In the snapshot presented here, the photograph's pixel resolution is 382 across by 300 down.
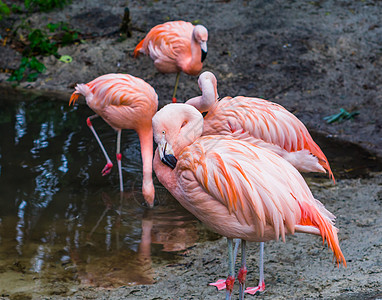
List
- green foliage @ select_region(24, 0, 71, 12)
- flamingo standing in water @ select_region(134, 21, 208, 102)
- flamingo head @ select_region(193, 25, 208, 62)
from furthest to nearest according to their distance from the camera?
green foliage @ select_region(24, 0, 71, 12) < flamingo standing in water @ select_region(134, 21, 208, 102) < flamingo head @ select_region(193, 25, 208, 62)

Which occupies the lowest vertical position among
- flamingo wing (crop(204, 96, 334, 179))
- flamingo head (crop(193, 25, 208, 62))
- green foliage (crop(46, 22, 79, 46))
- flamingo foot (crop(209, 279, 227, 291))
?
green foliage (crop(46, 22, 79, 46))

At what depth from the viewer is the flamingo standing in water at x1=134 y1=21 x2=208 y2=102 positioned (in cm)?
596

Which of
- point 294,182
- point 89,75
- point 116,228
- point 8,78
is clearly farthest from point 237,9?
point 294,182

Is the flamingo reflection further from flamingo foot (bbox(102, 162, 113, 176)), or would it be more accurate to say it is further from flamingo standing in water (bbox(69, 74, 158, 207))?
flamingo standing in water (bbox(69, 74, 158, 207))

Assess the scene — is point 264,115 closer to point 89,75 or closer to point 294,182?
point 294,182

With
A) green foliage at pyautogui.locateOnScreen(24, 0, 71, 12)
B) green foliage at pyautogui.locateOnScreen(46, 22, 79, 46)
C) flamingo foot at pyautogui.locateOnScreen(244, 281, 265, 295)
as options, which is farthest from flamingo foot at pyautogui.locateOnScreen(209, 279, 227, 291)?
green foliage at pyautogui.locateOnScreen(24, 0, 71, 12)

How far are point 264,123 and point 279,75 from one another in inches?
140

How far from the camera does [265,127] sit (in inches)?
146

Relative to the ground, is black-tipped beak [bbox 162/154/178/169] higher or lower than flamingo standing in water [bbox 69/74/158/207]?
higher

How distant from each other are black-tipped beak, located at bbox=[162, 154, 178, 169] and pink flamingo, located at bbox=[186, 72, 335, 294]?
36.4 inches

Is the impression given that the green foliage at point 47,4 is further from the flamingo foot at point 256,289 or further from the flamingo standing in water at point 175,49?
the flamingo foot at point 256,289

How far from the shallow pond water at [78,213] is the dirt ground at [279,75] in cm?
23

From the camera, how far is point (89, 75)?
752 centimetres

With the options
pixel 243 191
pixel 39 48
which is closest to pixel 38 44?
pixel 39 48
